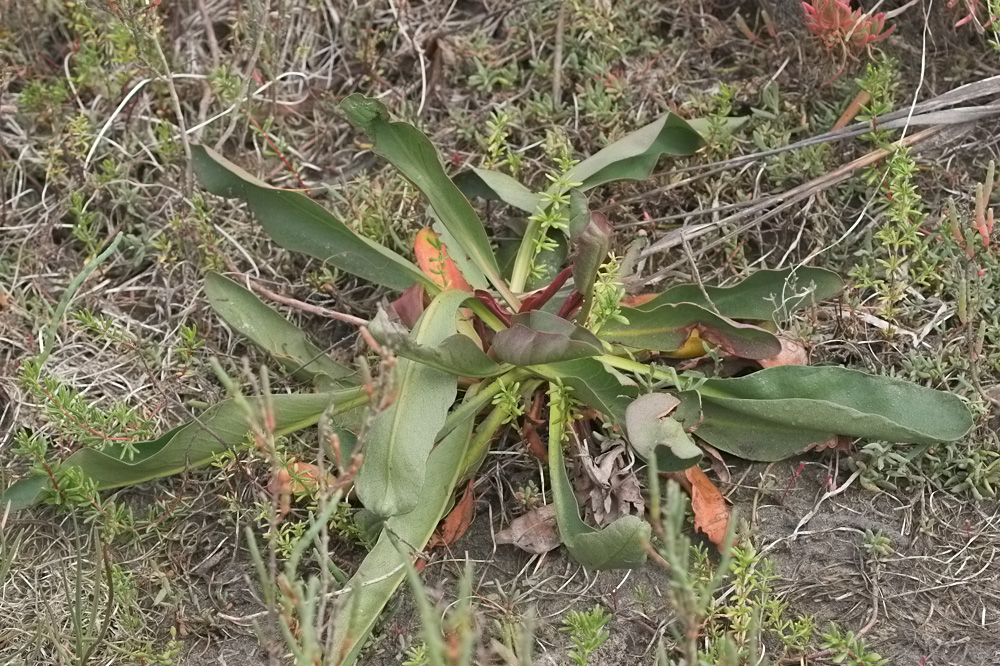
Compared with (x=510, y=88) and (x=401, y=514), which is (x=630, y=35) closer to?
(x=510, y=88)

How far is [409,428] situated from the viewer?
206 centimetres

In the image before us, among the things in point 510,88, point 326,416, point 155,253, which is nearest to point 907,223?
point 510,88

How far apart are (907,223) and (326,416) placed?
5.28ft

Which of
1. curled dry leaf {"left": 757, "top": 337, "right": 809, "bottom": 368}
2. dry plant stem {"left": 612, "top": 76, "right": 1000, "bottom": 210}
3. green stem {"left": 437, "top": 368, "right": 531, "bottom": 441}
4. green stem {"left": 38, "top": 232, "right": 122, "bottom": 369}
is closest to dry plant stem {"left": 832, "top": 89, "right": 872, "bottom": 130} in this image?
dry plant stem {"left": 612, "top": 76, "right": 1000, "bottom": 210}

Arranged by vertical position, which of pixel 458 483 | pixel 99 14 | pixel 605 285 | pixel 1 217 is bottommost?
pixel 458 483

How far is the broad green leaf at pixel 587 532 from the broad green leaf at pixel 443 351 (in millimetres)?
213

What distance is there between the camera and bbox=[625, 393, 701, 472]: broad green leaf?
1.93 meters

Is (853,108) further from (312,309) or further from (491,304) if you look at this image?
(312,309)

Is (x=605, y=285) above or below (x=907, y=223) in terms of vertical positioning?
above

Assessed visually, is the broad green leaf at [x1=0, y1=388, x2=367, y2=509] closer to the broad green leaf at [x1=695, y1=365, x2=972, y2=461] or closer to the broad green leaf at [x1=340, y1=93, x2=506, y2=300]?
the broad green leaf at [x1=340, y1=93, x2=506, y2=300]

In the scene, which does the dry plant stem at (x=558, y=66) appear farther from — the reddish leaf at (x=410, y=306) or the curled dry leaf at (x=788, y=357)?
the curled dry leaf at (x=788, y=357)

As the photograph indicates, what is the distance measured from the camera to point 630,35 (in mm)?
2904

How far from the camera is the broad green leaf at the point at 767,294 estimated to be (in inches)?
90.0

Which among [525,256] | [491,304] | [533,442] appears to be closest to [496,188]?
[525,256]
